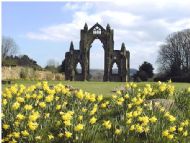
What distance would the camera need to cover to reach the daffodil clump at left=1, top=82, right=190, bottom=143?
6.90m

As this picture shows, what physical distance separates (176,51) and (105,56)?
491 inches

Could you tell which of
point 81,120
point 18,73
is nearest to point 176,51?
point 18,73

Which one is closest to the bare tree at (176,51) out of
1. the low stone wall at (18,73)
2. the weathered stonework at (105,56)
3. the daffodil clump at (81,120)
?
the weathered stonework at (105,56)

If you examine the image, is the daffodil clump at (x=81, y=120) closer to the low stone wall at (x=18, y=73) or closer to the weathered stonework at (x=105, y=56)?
the low stone wall at (x=18, y=73)

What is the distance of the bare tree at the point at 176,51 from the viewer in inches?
3086

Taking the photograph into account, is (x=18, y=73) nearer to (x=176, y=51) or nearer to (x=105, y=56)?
(x=105, y=56)

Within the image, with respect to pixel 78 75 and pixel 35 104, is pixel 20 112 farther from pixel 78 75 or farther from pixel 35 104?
pixel 78 75

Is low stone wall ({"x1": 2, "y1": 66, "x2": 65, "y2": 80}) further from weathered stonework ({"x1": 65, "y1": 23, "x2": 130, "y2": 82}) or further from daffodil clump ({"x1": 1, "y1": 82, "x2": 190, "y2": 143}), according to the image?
weathered stonework ({"x1": 65, "y1": 23, "x2": 130, "y2": 82})

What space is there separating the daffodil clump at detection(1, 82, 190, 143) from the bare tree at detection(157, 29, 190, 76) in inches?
2781

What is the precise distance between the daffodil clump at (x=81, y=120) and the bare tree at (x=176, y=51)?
7063 cm

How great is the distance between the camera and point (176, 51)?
259 feet

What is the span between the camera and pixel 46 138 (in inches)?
273

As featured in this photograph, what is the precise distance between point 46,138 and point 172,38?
74185mm

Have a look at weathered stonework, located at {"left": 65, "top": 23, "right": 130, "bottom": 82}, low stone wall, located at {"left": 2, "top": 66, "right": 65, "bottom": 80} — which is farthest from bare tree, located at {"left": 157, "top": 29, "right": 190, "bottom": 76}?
low stone wall, located at {"left": 2, "top": 66, "right": 65, "bottom": 80}
